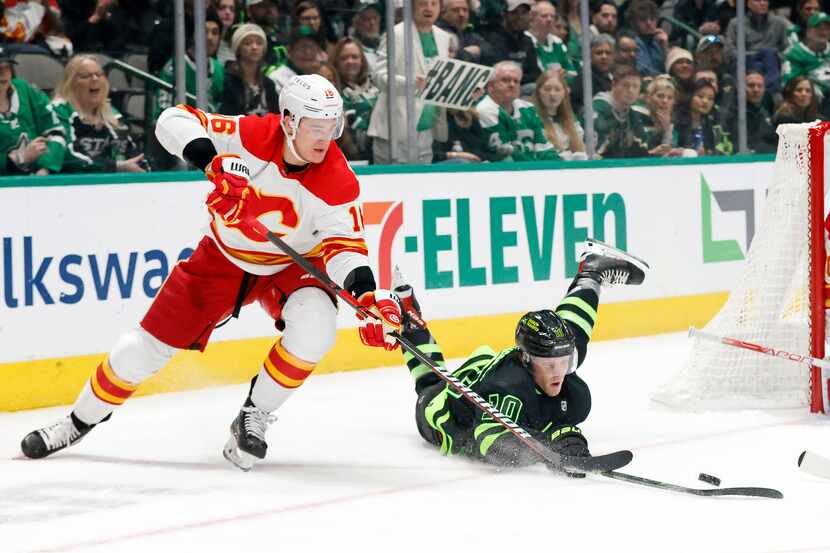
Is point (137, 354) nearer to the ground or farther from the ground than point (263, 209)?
nearer to the ground

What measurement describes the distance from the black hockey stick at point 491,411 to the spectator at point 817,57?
4938mm

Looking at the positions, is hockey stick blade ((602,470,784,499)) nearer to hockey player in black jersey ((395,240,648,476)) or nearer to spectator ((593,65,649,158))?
hockey player in black jersey ((395,240,648,476))

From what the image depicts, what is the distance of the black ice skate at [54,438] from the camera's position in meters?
3.73

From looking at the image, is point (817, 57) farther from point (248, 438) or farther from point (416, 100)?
point (248, 438)

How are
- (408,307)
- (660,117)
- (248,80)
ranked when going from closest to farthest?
(408,307), (248,80), (660,117)

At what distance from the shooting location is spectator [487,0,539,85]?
6262mm

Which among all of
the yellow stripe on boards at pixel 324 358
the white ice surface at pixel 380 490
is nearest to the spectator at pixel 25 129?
the yellow stripe on boards at pixel 324 358

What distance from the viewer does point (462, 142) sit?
20.0 feet

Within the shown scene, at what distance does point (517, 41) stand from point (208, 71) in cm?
178

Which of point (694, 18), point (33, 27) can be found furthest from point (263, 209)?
point (694, 18)

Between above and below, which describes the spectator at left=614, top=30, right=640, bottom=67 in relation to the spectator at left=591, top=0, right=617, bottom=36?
below

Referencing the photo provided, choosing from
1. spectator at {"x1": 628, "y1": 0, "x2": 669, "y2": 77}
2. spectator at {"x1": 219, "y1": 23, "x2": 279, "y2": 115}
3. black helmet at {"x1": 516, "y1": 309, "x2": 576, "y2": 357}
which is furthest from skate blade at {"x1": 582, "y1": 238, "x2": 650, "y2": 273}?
spectator at {"x1": 628, "y1": 0, "x2": 669, "y2": 77}

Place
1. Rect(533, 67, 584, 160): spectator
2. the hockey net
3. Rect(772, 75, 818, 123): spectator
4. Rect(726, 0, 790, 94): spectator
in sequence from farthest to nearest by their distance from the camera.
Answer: Rect(772, 75, 818, 123): spectator
Rect(726, 0, 790, 94): spectator
Rect(533, 67, 584, 160): spectator
the hockey net

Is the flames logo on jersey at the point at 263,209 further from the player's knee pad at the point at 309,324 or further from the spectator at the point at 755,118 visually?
the spectator at the point at 755,118
